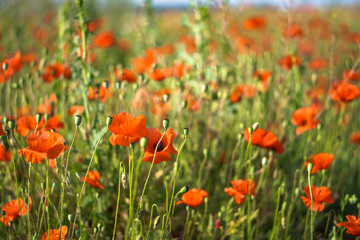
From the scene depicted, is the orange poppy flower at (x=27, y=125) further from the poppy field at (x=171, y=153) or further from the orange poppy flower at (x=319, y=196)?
the orange poppy flower at (x=319, y=196)

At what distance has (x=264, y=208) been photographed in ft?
5.17

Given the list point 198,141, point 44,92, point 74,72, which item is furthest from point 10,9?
point 198,141

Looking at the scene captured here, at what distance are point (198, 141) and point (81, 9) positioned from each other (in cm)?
93

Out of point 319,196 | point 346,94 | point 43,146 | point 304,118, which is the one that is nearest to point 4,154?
point 43,146

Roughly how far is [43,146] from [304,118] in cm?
116

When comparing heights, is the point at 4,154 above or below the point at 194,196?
above

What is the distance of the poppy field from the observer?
107 cm

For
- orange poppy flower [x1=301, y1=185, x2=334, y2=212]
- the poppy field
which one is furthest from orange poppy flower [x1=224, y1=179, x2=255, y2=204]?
orange poppy flower [x1=301, y1=185, x2=334, y2=212]

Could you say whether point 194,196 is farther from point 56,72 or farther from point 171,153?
point 56,72

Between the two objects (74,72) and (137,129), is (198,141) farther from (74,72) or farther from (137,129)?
(137,129)

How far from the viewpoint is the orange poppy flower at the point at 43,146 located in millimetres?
945

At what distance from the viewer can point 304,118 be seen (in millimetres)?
1567

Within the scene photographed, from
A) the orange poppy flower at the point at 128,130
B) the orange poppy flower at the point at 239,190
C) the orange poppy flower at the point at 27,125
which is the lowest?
the orange poppy flower at the point at 239,190

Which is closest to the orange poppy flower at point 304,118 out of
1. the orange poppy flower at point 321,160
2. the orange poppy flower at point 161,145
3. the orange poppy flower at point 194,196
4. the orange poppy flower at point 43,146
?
the orange poppy flower at point 321,160
